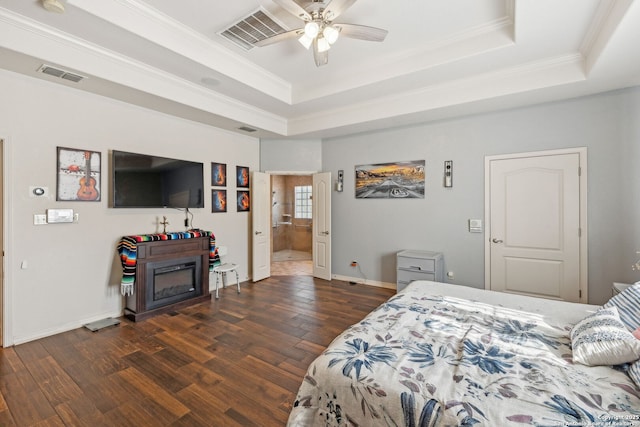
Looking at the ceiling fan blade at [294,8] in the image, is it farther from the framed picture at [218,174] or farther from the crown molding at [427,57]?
the framed picture at [218,174]

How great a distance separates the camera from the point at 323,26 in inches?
94.1

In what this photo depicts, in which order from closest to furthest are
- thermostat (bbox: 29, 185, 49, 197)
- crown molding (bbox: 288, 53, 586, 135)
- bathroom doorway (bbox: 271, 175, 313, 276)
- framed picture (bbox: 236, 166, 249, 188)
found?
thermostat (bbox: 29, 185, 49, 197), crown molding (bbox: 288, 53, 586, 135), framed picture (bbox: 236, 166, 249, 188), bathroom doorway (bbox: 271, 175, 313, 276)

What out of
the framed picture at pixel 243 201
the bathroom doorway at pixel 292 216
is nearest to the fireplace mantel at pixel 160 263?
the framed picture at pixel 243 201

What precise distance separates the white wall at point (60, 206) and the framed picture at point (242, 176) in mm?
1218

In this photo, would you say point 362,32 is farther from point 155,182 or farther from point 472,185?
point 155,182

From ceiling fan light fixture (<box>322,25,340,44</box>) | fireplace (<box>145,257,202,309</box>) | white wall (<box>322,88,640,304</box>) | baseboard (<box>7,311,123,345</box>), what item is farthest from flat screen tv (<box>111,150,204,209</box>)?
ceiling fan light fixture (<box>322,25,340,44</box>)

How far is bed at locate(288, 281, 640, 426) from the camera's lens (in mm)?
1070

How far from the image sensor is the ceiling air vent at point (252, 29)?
8.57ft

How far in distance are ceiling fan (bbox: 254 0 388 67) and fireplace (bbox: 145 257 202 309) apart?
3009mm

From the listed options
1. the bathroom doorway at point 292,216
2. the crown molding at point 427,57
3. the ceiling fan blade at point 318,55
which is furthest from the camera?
the bathroom doorway at point 292,216

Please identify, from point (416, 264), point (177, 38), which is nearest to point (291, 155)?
point (177, 38)

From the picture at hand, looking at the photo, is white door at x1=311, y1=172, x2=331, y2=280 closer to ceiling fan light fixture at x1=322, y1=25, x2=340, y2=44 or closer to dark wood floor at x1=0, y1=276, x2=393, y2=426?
dark wood floor at x1=0, y1=276, x2=393, y2=426

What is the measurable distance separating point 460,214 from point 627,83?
2.20 metres

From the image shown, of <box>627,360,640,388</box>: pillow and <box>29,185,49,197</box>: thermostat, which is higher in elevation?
<box>29,185,49,197</box>: thermostat
